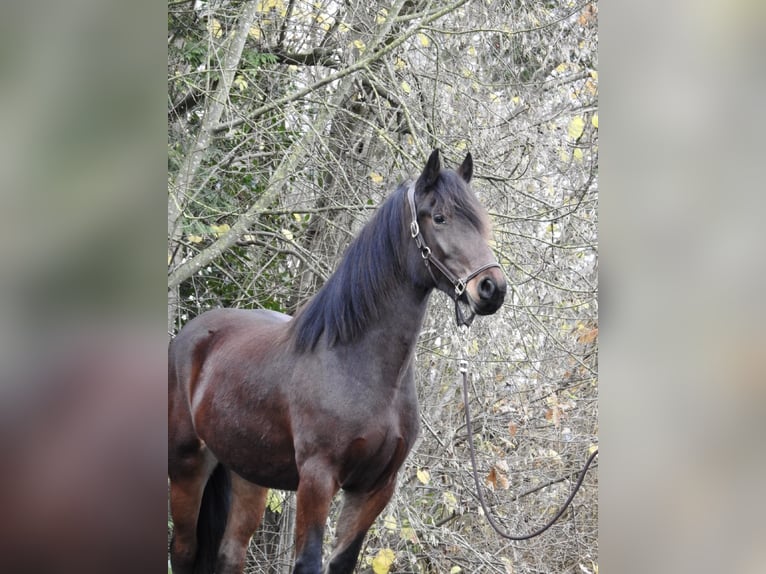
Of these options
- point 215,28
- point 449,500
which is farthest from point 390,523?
point 215,28

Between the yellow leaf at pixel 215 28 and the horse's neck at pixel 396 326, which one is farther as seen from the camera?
the yellow leaf at pixel 215 28

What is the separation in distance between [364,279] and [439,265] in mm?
194

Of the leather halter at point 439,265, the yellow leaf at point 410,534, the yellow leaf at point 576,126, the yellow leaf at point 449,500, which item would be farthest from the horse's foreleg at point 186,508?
the yellow leaf at point 576,126

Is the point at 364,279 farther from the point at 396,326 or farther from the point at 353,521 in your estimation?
the point at 353,521

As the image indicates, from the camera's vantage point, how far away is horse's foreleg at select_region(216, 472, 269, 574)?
2.17 m

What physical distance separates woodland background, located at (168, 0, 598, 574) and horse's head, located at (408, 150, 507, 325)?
0.47 meters

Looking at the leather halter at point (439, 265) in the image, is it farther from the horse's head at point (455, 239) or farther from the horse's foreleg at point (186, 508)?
the horse's foreleg at point (186, 508)

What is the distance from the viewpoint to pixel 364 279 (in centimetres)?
180

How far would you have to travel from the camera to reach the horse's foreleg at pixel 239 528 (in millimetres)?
2166

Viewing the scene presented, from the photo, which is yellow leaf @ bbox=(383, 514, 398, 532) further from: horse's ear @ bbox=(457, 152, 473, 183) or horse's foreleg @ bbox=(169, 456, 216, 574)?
horse's ear @ bbox=(457, 152, 473, 183)

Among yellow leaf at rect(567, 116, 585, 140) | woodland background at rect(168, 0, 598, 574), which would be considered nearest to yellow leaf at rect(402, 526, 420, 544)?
woodland background at rect(168, 0, 598, 574)
